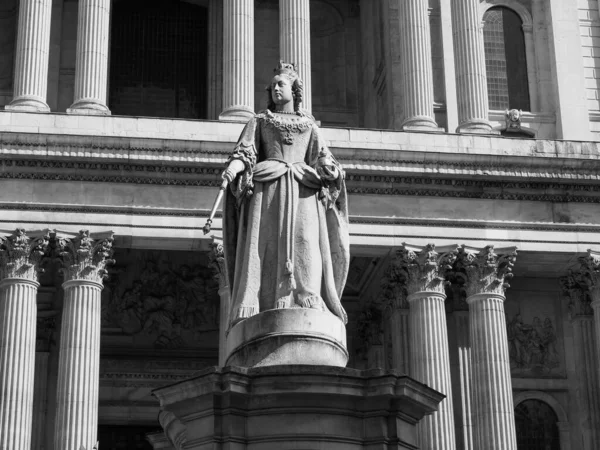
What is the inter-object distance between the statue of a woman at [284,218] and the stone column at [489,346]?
19.0 meters

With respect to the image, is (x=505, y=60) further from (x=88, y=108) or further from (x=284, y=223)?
(x=284, y=223)

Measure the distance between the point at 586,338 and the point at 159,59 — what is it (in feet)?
51.2

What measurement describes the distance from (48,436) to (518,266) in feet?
42.2

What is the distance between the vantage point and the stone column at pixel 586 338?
3659 cm

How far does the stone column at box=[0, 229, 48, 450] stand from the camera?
32.5 meters

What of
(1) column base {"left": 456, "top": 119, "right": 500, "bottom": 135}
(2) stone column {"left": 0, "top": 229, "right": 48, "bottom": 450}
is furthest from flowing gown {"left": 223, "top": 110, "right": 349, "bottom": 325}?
(1) column base {"left": 456, "top": 119, "right": 500, "bottom": 135}

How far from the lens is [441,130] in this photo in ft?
125

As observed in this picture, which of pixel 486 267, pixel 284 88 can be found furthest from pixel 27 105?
pixel 284 88

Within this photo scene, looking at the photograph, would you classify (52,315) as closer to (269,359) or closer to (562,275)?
(562,275)

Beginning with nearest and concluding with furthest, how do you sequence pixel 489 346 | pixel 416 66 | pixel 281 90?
pixel 281 90 < pixel 489 346 < pixel 416 66

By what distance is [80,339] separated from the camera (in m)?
33.5

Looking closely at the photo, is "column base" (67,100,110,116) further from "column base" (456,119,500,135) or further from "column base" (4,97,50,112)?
"column base" (456,119,500,135)

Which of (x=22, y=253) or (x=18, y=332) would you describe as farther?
(x=22, y=253)

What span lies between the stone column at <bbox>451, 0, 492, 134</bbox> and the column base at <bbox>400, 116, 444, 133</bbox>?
77 cm
